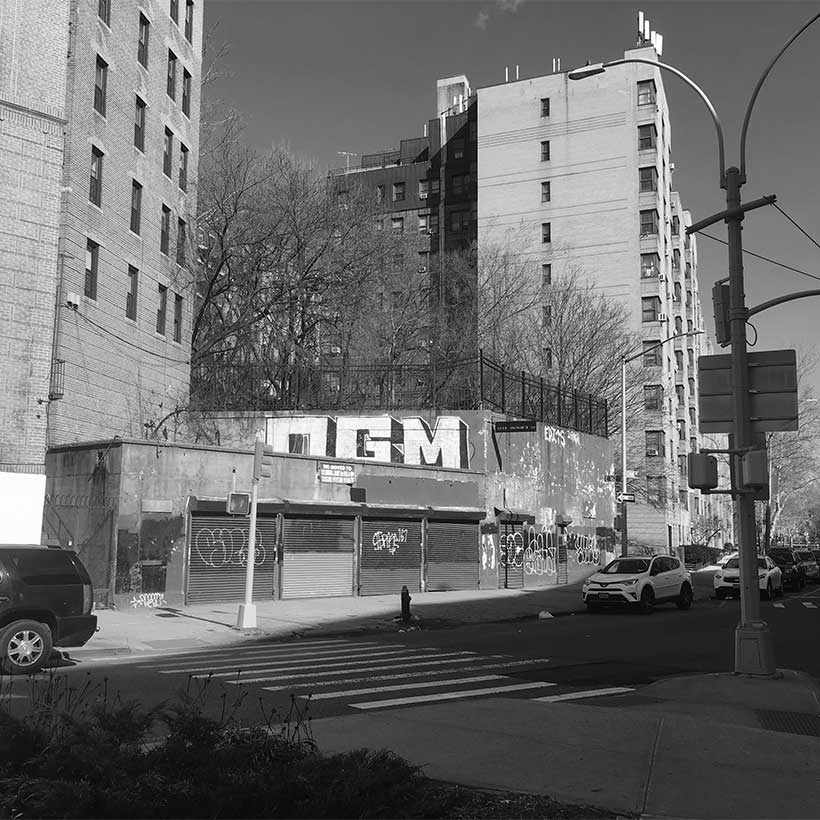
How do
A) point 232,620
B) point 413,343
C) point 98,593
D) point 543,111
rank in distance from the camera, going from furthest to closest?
point 543,111, point 413,343, point 98,593, point 232,620

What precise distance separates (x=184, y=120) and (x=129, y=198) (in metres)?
5.99

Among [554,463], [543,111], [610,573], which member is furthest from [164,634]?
[543,111]

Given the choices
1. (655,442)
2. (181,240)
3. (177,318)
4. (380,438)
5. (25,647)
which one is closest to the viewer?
(25,647)

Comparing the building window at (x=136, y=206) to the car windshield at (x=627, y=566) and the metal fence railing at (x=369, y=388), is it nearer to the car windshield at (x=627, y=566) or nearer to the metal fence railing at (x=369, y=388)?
the metal fence railing at (x=369, y=388)

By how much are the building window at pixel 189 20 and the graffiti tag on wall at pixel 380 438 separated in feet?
49.9

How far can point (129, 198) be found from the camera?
91.7 ft

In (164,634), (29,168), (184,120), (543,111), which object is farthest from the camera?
(543,111)

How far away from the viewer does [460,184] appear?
76688 mm

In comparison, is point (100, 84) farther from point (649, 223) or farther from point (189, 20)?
point (649, 223)

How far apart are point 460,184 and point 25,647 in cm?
6939

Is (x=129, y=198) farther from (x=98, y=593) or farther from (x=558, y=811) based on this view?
(x=558, y=811)

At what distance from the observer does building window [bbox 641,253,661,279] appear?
6222 cm

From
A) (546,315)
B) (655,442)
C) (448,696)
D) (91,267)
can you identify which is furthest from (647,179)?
(448,696)

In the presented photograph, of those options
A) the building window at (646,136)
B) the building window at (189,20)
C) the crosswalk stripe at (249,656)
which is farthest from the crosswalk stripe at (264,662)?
the building window at (646,136)
